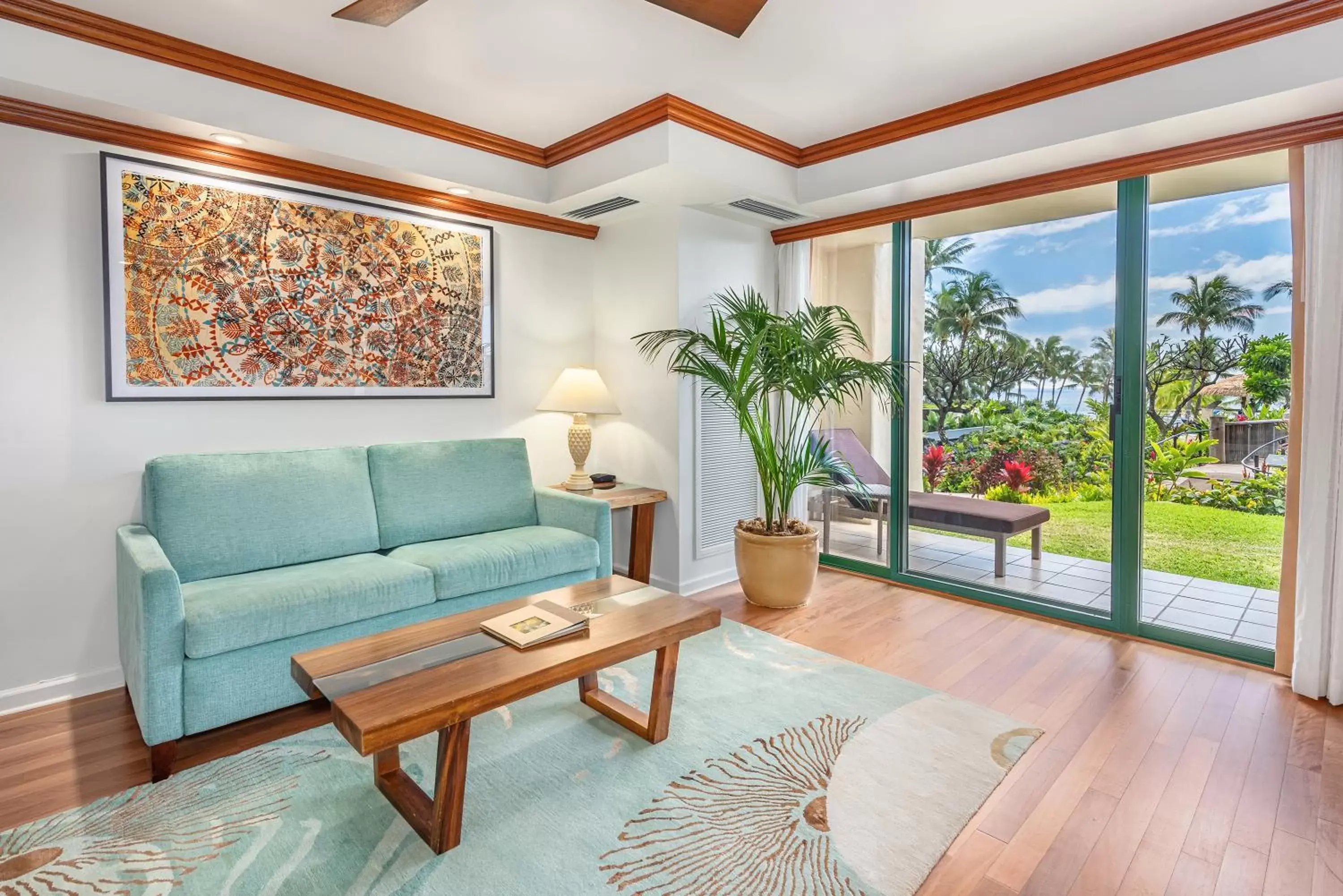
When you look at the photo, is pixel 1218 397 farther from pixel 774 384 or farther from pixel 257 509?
pixel 257 509

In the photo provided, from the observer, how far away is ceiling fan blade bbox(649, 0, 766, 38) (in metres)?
1.91

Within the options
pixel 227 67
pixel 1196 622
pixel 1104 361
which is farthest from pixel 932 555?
pixel 227 67

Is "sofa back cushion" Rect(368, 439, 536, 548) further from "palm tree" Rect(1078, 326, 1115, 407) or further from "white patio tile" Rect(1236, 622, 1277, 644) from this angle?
"white patio tile" Rect(1236, 622, 1277, 644)

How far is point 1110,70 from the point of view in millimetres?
2820

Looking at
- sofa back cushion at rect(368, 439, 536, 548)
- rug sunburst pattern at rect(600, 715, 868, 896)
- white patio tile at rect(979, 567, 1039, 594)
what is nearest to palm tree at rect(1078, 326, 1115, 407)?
white patio tile at rect(979, 567, 1039, 594)

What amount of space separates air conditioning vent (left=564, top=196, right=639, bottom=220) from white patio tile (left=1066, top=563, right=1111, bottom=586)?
303cm

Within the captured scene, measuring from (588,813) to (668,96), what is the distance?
290 centimetres

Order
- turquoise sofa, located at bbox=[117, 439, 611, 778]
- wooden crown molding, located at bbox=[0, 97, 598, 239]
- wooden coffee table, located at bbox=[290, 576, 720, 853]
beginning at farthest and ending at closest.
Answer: wooden crown molding, located at bbox=[0, 97, 598, 239]
turquoise sofa, located at bbox=[117, 439, 611, 778]
wooden coffee table, located at bbox=[290, 576, 720, 853]

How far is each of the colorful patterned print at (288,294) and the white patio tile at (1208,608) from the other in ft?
12.2

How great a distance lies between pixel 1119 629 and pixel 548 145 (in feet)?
12.6

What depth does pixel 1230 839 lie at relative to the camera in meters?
1.88

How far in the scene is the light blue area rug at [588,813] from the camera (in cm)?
173

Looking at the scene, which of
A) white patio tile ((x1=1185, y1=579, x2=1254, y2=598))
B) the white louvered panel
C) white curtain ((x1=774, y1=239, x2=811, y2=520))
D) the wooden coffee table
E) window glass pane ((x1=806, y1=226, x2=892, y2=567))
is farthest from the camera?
white curtain ((x1=774, y1=239, x2=811, y2=520))

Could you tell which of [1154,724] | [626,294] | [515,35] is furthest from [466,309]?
[1154,724]
